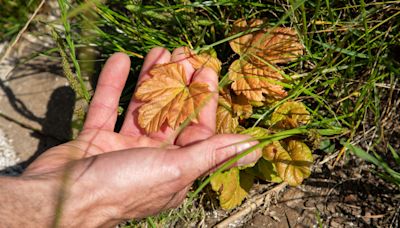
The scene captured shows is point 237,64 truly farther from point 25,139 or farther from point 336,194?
point 25,139

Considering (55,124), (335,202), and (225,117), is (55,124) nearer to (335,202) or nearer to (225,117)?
(225,117)

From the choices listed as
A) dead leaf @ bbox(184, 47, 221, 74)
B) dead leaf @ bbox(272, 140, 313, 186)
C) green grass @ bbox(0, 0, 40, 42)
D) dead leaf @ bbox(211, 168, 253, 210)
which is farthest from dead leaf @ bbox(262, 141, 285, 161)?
green grass @ bbox(0, 0, 40, 42)

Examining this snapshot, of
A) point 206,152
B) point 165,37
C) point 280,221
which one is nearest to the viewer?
point 206,152

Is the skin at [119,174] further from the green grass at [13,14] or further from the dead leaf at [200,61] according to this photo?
the green grass at [13,14]

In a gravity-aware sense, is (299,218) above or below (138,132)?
below

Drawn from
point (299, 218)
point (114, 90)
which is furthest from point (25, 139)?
point (299, 218)

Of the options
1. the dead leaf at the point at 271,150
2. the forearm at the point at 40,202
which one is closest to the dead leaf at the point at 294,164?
the dead leaf at the point at 271,150
